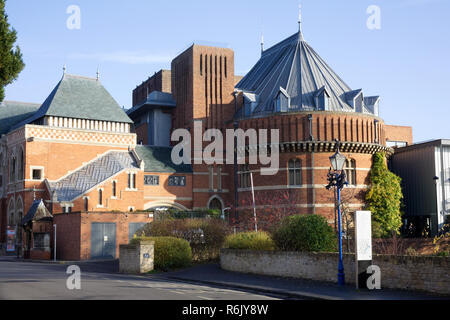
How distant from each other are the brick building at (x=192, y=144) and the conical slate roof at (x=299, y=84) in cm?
14

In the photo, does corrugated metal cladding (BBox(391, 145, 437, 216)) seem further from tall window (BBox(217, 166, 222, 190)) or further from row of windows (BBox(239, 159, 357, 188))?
tall window (BBox(217, 166, 222, 190))

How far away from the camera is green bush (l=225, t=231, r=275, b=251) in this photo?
2624 centimetres

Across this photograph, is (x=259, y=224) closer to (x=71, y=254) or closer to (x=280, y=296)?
(x=71, y=254)

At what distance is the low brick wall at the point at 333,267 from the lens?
669 inches

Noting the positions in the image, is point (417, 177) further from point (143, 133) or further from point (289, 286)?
point (289, 286)

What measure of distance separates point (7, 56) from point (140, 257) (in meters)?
12.4

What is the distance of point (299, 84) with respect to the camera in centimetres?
5069

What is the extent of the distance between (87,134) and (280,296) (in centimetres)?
3760

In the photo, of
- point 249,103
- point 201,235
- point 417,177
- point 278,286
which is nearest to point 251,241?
point 201,235

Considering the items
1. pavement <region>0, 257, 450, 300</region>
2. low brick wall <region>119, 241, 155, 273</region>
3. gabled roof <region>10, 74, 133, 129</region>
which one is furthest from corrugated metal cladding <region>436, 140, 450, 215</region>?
gabled roof <region>10, 74, 133, 129</region>

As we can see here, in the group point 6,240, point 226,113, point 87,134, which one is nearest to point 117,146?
point 87,134

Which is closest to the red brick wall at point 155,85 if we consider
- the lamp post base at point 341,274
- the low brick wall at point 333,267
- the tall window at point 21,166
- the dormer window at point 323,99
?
the tall window at point 21,166

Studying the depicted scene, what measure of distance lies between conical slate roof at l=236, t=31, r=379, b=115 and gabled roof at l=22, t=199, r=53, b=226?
66.7ft

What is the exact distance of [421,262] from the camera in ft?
57.5
